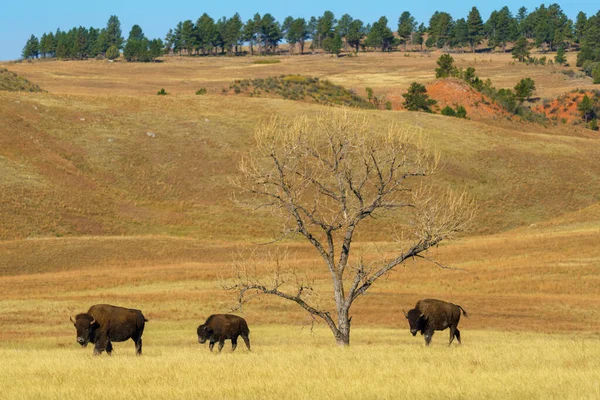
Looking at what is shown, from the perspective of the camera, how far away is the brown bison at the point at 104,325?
25.0 meters

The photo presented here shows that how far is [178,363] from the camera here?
23188mm

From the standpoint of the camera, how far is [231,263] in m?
62.2

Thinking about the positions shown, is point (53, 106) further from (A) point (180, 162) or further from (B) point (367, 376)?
(B) point (367, 376)

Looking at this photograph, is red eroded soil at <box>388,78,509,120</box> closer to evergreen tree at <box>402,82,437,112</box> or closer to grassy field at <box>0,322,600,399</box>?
evergreen tree at <box>402,82,437,112</box>

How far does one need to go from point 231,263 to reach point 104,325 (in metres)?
36.7

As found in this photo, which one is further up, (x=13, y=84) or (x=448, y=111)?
(x=13, y=84)

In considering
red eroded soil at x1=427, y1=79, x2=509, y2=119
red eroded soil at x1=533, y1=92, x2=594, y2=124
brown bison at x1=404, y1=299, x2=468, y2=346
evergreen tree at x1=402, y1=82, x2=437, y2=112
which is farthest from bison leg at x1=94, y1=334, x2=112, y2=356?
red eroded soil at x1=533, y1=92, x2=594, y2=124

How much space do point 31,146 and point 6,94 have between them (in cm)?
1759

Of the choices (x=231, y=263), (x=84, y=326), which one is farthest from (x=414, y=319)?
(x=231, y=263)

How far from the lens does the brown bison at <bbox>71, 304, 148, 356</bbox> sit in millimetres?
25000

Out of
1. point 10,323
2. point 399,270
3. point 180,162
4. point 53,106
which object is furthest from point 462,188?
point 10,323

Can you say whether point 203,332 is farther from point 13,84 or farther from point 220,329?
point 13,84

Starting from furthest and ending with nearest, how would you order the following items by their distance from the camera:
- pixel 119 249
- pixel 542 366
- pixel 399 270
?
pixel 119 249
pixel 399 270
pixel 542 366

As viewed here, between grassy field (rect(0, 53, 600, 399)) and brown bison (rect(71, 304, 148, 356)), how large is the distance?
0.82 metres
